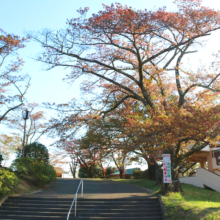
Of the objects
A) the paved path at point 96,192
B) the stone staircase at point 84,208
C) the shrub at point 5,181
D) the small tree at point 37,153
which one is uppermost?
the small tree at point 37,153

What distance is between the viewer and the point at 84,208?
33.8 feet

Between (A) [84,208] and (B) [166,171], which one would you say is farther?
(B) [166,171]

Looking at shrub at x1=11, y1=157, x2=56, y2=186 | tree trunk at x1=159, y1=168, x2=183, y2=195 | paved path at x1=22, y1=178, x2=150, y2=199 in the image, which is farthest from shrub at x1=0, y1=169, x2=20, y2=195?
tree trunk at x1=159, y1=168, x2=183, y2=195

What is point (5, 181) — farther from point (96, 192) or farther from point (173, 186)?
point (173, 186)

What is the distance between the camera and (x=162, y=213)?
9500mm

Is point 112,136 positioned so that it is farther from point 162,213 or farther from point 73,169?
point 73,169

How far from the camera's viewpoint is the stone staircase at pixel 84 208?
9664mm

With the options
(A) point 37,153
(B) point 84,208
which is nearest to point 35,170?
(A) point 37,153

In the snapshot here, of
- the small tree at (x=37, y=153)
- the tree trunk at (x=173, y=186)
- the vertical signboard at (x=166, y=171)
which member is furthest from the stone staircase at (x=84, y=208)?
the small tree at (x=37, y=153)

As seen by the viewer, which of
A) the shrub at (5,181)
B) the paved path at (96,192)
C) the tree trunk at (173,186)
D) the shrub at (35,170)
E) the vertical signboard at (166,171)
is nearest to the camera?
the shrub at (5,181)

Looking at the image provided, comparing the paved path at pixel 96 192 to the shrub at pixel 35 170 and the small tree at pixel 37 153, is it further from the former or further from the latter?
the small tree at pixel 37 153

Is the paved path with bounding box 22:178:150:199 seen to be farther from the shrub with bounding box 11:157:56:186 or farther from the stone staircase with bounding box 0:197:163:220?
the stone staircase with bounding box 0:197:163:220

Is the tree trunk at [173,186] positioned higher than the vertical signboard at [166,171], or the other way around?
the vertical signboard at [166,171]

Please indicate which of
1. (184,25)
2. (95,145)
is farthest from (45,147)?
(184,25)
